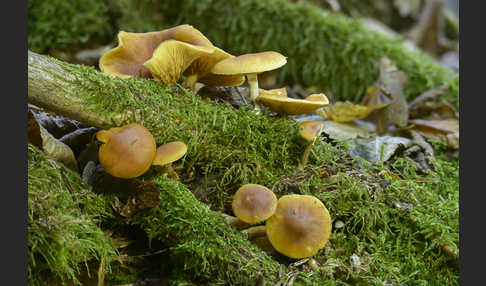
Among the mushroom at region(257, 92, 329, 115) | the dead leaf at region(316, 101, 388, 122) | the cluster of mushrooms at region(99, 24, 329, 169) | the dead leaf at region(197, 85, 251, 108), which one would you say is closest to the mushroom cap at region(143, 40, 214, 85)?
the cluster of mushrooms at region(99, 24, 329, 169)

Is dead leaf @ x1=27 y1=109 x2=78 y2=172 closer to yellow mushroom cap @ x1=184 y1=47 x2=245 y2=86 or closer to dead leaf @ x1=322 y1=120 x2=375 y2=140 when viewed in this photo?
yellow mushroom cap @ x1=184 y1=47 x2=245 y2=86

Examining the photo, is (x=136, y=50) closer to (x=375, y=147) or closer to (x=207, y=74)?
(x=207, y=74)

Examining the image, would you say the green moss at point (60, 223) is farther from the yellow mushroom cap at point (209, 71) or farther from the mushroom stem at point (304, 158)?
the mushroom stem at point (304, 158)

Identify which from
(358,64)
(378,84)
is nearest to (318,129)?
(378,84)

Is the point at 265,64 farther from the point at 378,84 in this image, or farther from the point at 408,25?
the point at 408,25

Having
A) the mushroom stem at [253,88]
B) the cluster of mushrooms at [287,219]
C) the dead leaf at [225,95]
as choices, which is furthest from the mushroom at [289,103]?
the cluster of mushrooms at [287,219]
